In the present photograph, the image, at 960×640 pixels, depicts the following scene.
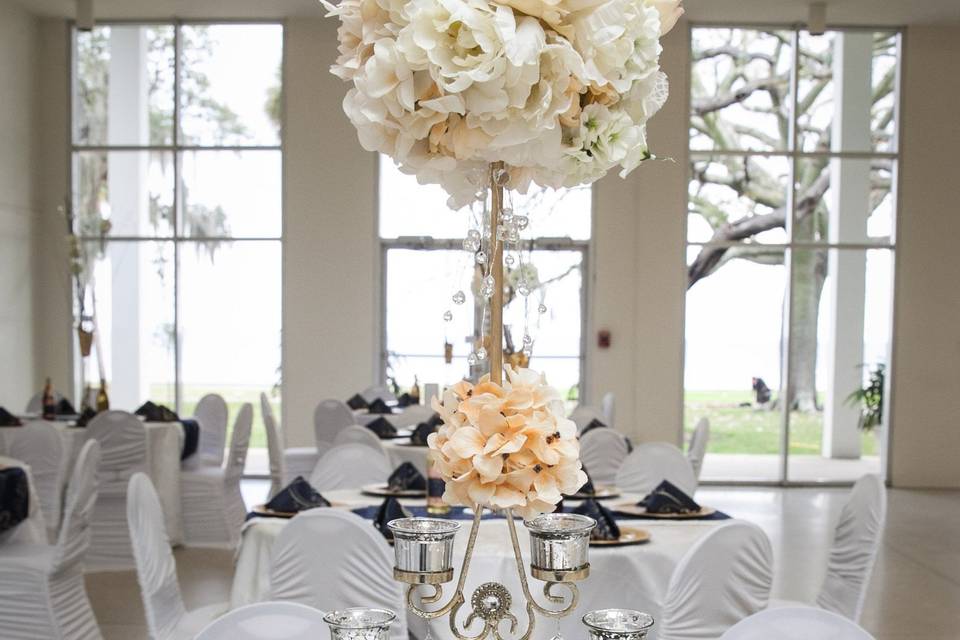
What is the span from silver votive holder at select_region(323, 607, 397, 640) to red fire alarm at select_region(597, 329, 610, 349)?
1038 centimetres

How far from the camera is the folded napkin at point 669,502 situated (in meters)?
4.24

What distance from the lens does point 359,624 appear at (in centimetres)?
112

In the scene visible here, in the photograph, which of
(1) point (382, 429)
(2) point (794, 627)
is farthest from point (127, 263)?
(2) point (794, 627)

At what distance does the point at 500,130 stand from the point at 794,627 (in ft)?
4.77

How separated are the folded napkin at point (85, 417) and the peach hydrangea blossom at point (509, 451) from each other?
22.6ft

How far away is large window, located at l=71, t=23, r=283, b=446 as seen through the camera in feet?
38.2

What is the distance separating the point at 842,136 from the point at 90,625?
9516 millimetres

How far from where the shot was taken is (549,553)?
1242 millimetres

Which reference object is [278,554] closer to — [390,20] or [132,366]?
[390,20]

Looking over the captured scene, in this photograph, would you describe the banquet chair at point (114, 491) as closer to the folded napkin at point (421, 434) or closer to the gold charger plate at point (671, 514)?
the folded napkin at point (421, 434)

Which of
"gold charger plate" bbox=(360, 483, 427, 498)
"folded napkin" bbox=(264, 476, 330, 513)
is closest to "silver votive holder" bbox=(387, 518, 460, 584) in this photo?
"folded napkin" bbox=(264, 476, 330, 513)

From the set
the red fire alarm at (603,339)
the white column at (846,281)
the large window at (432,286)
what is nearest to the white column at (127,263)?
the large window at (432,286)

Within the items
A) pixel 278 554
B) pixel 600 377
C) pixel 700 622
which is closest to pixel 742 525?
pixel 700 622

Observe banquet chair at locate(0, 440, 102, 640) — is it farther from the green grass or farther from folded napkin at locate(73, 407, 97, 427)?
the green grass
